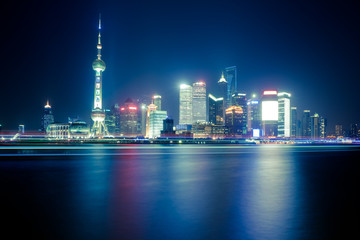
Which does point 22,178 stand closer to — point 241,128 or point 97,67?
point 97,67

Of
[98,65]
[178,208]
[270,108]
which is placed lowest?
[178,208]

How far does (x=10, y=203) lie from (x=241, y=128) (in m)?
198

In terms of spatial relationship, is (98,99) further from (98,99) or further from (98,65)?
(98,65)

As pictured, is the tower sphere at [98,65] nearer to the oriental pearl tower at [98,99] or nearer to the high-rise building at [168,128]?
the oriental pearl tower at [98,99]

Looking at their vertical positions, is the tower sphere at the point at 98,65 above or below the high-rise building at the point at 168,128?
above

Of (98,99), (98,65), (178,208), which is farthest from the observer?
(98,65)

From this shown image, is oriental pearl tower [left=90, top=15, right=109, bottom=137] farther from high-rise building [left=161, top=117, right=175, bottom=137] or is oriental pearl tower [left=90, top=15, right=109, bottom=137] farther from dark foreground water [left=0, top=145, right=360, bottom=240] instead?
dark foreground water [left=0, top=145, right=360, bottom=240]

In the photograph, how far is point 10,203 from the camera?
7.51 m

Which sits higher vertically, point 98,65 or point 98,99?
point 98,65

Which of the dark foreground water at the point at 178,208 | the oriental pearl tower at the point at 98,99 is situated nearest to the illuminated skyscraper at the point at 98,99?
the oriental pearl tower at the point at 98,99

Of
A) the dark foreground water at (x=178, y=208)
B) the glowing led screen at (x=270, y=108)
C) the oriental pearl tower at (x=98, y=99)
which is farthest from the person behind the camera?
the glowing led screen at (x=270, y=108)

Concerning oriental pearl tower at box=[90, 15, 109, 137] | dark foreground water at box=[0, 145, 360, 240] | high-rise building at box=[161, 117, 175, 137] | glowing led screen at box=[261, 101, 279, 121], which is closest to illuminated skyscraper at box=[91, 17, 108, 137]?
oriental pearl tower at box=[90, 15, 109, 137]

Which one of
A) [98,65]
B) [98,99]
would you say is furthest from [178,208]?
[98,65]

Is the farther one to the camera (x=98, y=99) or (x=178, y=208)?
(x=98, y=99)
